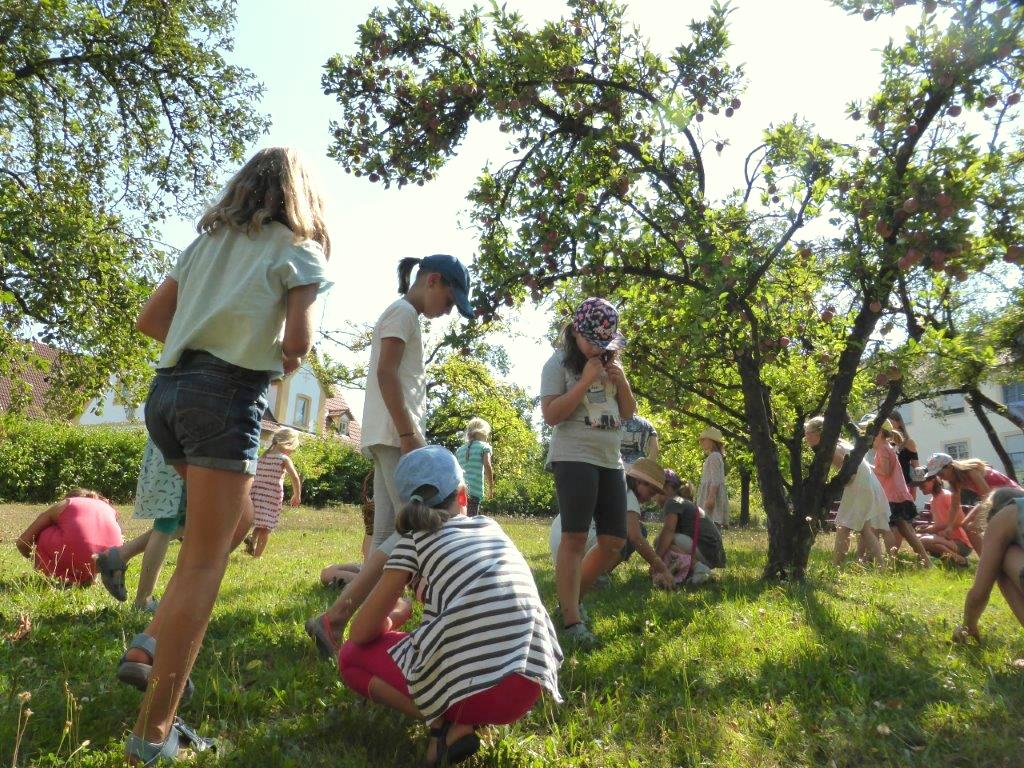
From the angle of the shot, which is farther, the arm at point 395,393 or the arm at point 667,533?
the arm at point 667,533

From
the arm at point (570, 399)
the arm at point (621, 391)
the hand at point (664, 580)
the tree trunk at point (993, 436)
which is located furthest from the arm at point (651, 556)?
the tree trunk at point (993, 436)

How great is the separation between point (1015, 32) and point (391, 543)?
4.84 meters

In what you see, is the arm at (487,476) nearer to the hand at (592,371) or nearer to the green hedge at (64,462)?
the hand at (592,371)

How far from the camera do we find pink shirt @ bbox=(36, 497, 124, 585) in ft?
15.9

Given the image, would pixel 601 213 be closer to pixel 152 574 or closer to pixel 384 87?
pixel 384 87

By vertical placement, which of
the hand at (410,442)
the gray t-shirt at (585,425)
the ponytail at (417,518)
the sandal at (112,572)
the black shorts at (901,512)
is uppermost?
the gray t-shirt at (585,425)

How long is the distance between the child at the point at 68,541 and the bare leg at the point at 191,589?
316 cm

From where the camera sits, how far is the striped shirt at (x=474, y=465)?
8.61 m

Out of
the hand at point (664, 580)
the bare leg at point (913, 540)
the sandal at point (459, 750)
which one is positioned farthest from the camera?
the bare leg at point (913, 540)

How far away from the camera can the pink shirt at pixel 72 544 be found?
191 inches

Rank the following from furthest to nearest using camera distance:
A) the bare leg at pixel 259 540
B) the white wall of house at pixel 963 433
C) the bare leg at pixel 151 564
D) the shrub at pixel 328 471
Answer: the white wall of house at pixel 963 433
the shrub at pixel 328 471
the bare leg at pixel 259 540
the bare leg at pixel 151 564

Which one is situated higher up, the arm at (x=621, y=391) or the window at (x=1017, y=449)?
the window at (x=1017, y=449)

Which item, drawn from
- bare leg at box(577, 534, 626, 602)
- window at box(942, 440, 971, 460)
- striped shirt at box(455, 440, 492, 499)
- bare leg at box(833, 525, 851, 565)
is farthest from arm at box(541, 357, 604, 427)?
window at box(942, 440, 971, 460)

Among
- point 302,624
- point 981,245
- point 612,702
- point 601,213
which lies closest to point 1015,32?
point 981,245
